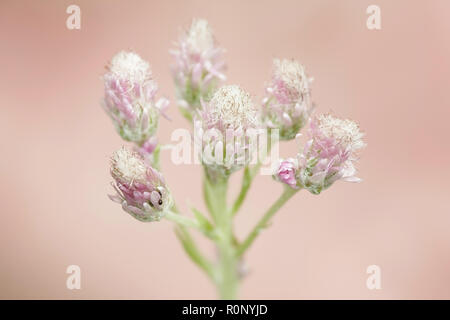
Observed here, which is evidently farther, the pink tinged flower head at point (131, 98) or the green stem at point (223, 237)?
the green stem at point (223, 237)

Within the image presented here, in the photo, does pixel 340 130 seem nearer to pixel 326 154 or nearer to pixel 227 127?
pixel 326 154

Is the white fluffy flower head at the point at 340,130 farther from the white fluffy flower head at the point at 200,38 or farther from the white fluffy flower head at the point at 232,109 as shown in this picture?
the white fluffy flower head at the point at 200,38

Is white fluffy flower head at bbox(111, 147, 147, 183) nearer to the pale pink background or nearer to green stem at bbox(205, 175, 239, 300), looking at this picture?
green stem at bbox(205, 175, 239, 300)

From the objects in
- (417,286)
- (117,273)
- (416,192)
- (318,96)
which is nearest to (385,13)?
(318,96)

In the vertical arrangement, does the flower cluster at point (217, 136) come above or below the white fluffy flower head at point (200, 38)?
below

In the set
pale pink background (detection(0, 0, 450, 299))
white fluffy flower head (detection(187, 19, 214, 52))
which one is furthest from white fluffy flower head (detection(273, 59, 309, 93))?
pale pink background (detection(0, 0, 450, 299))

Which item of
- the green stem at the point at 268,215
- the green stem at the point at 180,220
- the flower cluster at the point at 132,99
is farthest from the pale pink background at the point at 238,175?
the flower cluster at the point at 132,99

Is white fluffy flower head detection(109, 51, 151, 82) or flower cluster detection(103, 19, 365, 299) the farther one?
white fluffy flower head detection(109, 51, 151, 82)

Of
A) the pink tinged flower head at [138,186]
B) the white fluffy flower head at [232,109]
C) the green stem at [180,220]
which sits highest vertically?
the white fluffy flower head at [232,109]
